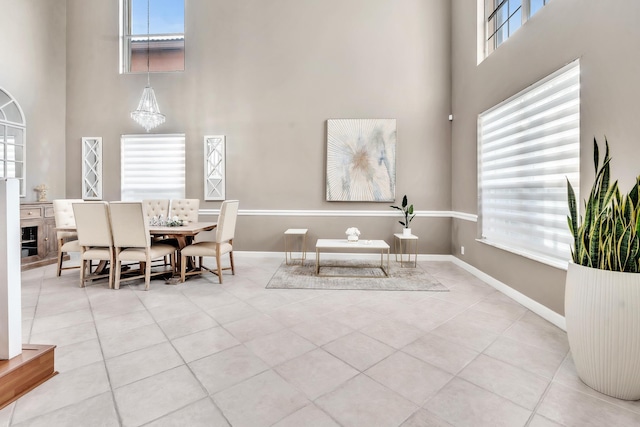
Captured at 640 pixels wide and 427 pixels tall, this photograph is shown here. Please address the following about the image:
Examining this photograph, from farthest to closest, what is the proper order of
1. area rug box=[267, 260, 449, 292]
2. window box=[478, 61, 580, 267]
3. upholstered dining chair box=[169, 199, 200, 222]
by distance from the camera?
1. upholstered dining chair box=[169, 199, 200, 222]
2. area rug box=[267, 260, 449, 292]
3. window box=[478, 61, 580, 267]

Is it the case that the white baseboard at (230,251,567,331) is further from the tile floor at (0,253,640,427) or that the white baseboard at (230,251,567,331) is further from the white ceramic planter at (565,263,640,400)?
the white ceramic planter at (565,263,640,400)

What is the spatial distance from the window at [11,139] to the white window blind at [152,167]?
51.2 inches

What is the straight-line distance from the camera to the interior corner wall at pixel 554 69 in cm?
184

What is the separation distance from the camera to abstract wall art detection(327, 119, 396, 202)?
15.6 ft

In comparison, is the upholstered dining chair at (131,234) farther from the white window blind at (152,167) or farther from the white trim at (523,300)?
the white trim at (523,300)

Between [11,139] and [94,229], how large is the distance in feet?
8.92

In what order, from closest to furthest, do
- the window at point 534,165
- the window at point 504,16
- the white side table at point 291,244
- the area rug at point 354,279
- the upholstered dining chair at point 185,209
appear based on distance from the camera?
the window at point 534,165, the window at point 504,16, the area rug at point 354,279, the upholstered dining chair at point 185,209, the white side table at point 291,244

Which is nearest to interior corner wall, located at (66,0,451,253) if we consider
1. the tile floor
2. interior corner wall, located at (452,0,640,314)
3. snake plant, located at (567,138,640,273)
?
interior corner wall, located at (452,0,640,314)

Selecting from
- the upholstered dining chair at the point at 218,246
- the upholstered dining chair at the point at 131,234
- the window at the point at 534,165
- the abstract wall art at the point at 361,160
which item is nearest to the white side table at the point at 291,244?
the abstract wall art at the point at 361,160

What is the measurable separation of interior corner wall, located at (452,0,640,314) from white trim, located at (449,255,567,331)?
0.05 meters

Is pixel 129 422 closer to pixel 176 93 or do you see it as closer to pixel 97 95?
pixel 176 93

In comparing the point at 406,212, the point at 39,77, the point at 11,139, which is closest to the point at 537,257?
the point at 406,212

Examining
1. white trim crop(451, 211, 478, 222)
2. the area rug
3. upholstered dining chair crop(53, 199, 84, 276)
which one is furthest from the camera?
white trim crop(451, 211, 478, 222)

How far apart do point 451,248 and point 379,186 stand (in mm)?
1588
